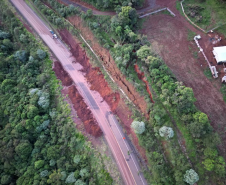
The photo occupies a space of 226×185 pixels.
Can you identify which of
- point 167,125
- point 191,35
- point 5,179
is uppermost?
point 191,35

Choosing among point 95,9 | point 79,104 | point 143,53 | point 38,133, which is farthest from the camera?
point 95,9

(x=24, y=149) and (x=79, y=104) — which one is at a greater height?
(x=79, y=104)

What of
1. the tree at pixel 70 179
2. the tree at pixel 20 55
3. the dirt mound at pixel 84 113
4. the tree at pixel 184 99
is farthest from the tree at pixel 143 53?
the tree at pixel 20 55

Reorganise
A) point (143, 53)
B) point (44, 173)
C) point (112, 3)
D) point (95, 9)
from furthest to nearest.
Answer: point (95, 9), point (112, 3), point (143, 53), point (44, 173)

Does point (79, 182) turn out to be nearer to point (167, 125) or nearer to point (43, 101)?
point (43, 101)

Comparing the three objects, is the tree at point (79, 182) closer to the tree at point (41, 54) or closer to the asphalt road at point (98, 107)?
the asphalt road at point (98, 107)

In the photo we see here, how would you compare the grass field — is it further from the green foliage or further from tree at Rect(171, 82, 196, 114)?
the green foliage

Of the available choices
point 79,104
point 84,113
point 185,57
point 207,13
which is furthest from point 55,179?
point 207,13

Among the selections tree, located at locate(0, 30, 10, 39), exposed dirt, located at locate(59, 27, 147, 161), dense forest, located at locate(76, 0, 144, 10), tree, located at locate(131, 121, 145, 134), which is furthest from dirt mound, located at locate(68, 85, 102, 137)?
tree, located at locate(0, 30, 10, 39)
